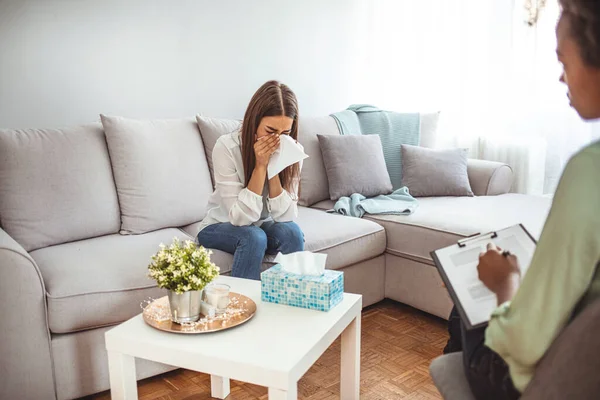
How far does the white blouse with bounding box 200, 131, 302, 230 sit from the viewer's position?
6.79 ft

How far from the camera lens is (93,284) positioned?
5.72 feet

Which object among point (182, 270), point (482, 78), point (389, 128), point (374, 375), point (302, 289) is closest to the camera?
point (182, 270)

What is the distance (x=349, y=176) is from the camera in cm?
279

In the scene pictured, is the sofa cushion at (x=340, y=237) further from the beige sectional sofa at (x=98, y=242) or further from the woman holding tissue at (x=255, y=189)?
the woman holding tissue at (x=255, y=189)

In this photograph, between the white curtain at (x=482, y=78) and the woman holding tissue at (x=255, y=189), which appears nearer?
the woman holding tissue at (x=255, y=189)

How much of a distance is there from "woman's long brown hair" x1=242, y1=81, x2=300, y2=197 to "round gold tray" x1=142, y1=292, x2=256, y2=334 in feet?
2.22

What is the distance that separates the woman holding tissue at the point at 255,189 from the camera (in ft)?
6.66

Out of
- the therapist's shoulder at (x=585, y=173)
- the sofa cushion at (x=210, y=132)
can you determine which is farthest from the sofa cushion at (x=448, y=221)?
the therapist's shoulder at (x=585, y=173)

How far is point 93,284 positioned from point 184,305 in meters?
0.46

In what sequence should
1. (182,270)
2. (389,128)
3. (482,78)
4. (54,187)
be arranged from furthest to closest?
(482,78) → (389,128) → (54,187) → (182,270)

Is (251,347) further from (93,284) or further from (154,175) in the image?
(154,175)

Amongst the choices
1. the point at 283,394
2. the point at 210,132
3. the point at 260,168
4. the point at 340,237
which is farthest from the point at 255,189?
the point at 283,394

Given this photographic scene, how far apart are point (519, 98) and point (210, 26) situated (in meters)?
1.83

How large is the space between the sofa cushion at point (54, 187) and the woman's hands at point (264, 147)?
0.63 m
